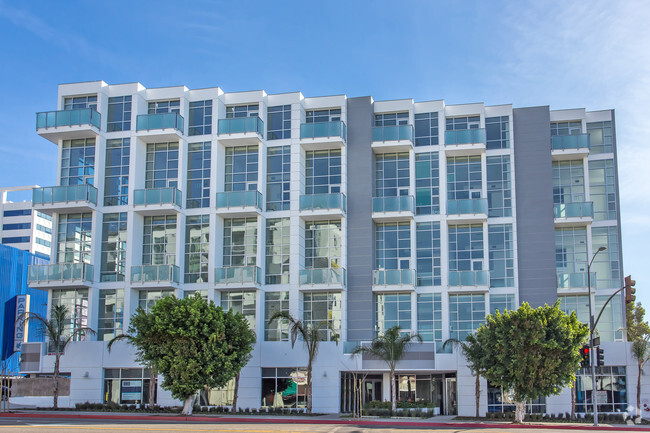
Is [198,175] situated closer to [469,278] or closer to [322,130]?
[322,130]

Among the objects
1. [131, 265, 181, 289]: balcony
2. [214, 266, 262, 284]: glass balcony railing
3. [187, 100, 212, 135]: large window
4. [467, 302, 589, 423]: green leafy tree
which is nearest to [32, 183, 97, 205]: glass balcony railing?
[131, 265, 181, 289]: balcony

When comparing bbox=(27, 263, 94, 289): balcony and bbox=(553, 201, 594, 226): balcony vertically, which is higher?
bbox=(553, 201, 594, 226): balcony

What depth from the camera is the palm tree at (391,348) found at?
146 feet

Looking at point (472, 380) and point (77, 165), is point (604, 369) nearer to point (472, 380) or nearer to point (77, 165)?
point (472, 380)

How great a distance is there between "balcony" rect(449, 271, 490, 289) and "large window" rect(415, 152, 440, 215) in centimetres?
445

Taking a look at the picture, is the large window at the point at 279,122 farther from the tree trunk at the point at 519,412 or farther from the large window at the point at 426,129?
the tree trunk at the point at 519,412

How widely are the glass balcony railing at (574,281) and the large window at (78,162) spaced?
31.0 metres

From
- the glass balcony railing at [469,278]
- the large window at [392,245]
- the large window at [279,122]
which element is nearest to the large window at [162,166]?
the large window at [279,122]

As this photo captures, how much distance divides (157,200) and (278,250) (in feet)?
27.5

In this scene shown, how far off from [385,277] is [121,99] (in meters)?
21.4

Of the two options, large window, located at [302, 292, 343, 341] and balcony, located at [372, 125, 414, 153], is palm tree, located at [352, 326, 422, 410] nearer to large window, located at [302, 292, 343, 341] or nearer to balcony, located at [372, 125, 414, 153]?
large window, located at [302, 292, 343, 341]

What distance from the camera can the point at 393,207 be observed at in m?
49.6

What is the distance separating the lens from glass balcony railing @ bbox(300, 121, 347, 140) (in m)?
50.0

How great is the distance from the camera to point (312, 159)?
2037 inches
